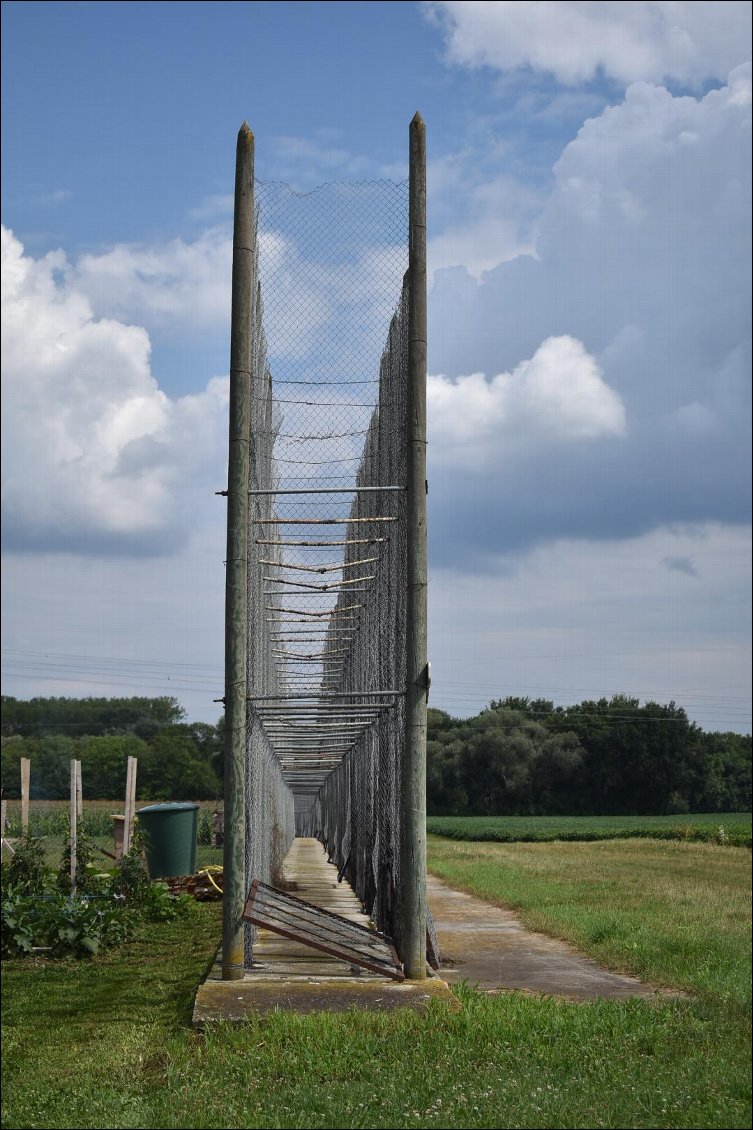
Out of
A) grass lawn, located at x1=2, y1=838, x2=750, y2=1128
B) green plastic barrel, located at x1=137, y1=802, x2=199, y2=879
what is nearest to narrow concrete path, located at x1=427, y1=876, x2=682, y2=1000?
grass lawn, located at x1=2, y1=838, x2=750, y2=1128

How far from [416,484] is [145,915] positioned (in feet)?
22.5

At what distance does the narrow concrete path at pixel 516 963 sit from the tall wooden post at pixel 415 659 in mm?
597

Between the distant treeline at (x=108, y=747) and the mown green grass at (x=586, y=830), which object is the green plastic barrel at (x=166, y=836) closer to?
the mown green grass at (x=586, y=830)

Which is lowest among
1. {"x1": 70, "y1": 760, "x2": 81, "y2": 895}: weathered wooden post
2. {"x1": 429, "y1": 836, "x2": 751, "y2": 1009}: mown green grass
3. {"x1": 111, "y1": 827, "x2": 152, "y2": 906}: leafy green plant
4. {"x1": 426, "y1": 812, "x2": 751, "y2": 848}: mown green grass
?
{"x1": 426, "y1": 812, "x2": 751, "y2": 848}: mown green grass

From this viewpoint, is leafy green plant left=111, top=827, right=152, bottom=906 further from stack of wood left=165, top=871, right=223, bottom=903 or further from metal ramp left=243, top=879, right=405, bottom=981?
metal ramp left=243, top=879, right=405, bottom=981

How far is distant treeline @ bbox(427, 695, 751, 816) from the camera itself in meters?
63.8

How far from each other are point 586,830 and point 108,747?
37389mm

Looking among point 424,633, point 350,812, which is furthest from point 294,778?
A: point 424,633

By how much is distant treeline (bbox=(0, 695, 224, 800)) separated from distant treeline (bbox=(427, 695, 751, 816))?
1391 cm

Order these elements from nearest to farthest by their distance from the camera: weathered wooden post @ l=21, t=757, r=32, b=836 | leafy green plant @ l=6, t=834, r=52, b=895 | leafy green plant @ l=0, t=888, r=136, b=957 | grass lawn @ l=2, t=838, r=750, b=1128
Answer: grass lawn @ l=2, t=838, r=750, b=1128 → leafy green plant @ l=0, t=888, r=136, b=957 → leafy green plant @ l=6, t=834, r=52, b=895 → weathered wooden post @ l=21, t=757, r=32, b=836

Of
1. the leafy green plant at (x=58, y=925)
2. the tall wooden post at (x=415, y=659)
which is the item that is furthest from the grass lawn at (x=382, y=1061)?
the leafy green plant at (x=58, y=925)

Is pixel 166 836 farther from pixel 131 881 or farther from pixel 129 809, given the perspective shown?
pixel 131 881

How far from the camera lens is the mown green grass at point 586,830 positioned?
40.9 metres

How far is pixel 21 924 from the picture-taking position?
10.9 m
